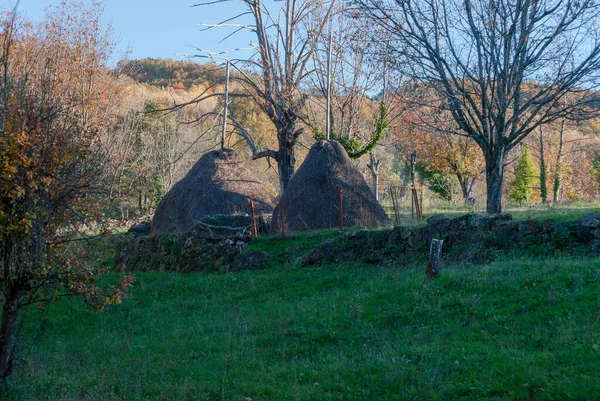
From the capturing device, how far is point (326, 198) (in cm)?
1817

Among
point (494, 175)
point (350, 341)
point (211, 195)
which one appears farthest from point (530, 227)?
point (211, 195)

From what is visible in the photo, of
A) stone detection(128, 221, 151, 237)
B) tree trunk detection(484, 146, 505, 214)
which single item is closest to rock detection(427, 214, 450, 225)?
tree trunk detection(484, 146, 505, 214)

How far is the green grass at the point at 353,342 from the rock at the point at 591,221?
127cm

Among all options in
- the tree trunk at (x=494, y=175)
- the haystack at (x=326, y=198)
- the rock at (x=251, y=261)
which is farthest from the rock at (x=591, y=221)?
the rock at (x=251, y=261)

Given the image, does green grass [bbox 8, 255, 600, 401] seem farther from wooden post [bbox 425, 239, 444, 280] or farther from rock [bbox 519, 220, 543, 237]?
rock [bbox 519, 220, 543, 237]

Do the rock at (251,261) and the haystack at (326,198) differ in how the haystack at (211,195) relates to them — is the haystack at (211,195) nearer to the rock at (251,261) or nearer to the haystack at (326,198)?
the haystack at (326,198)

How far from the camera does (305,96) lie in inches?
923

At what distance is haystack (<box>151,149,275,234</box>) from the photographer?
67.1ft

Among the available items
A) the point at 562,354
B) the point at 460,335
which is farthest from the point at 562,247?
the point at 562,354

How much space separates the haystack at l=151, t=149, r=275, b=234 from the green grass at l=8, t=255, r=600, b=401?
7.29m

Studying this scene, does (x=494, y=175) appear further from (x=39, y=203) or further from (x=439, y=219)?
(x=39, y=203)

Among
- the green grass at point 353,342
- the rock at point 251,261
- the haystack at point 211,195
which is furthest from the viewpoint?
the haystack at point 211,195

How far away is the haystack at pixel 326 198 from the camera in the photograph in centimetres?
1789

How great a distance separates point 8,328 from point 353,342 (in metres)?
4.69
